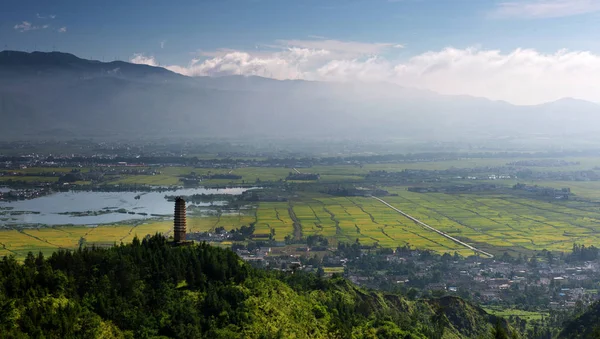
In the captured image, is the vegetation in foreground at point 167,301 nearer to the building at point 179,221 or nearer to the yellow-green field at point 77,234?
the building at point 179,221

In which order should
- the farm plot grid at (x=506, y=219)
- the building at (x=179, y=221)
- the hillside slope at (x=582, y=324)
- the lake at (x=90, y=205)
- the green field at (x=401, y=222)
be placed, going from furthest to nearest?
the lake at (x=90, y=205)
the farm plot grid at (x=506, y=219)
the green field at (x=401, y=222)
the hillside slope at (x=582, y=324)
the building at (x=179, y=221)

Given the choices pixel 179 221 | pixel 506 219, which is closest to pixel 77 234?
pixel 179 221

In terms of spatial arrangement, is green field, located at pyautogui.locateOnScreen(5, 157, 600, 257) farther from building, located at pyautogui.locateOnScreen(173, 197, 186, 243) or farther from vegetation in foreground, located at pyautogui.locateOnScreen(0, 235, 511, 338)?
vegetation in foreground, located at pyautogui.locateOnScreen(0, 235, 511, 338)

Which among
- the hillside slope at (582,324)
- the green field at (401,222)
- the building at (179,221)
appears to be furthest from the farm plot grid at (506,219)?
the building at (179,221)

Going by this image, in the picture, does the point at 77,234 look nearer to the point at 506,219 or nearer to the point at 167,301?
the point at 167,301

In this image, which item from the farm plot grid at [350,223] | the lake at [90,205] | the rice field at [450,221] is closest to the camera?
the rice field at [450,221]

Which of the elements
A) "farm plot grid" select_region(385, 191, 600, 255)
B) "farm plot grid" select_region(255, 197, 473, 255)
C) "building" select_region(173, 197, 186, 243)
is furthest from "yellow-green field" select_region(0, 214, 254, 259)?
"building" select_region(173, 197, 186, 243)

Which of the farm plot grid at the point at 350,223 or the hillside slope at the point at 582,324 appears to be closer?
the hillside slope at the point at 582,324
